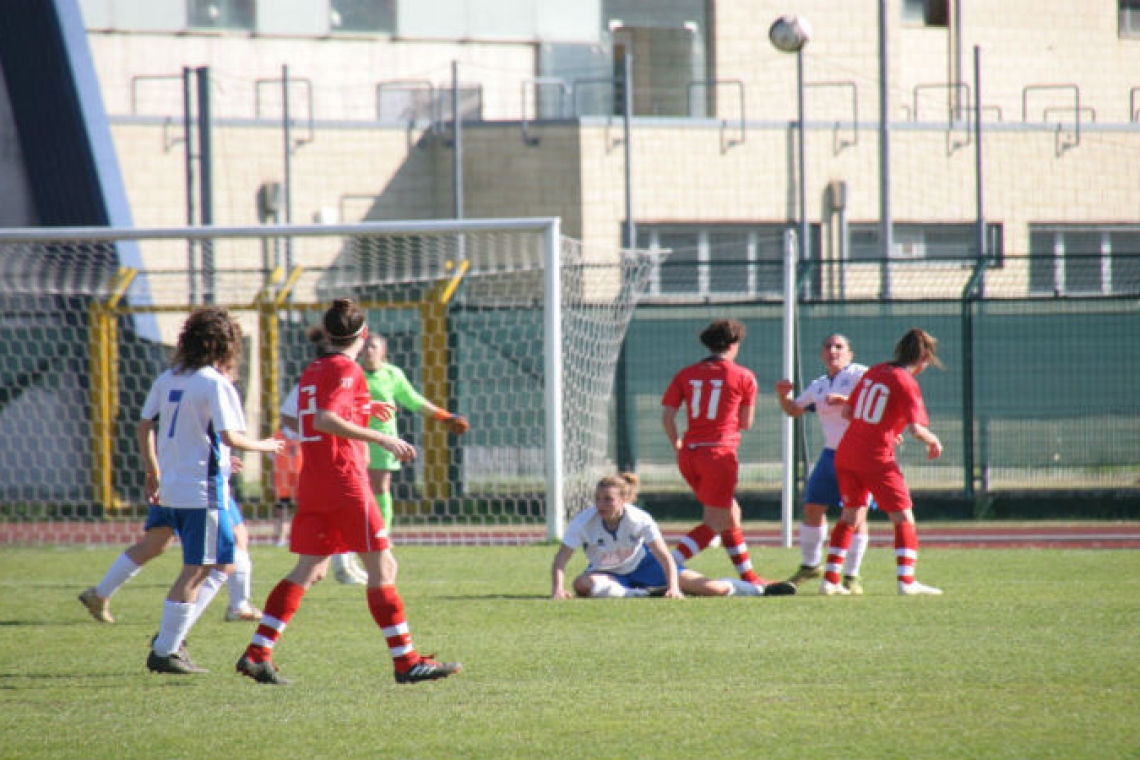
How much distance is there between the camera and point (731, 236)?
81.6 feet

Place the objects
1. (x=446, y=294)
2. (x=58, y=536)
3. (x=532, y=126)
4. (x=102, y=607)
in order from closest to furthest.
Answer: (x=102, y=607) → (x=58, y=536) → (x=446, y=294) → (x=532, y=126)

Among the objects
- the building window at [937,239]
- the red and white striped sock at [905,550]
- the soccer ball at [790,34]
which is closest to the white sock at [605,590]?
the red and white striped sock at [905,550]

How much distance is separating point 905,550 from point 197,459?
15.7 feet

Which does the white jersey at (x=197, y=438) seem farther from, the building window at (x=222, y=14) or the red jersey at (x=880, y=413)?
the building window at (x=222, y=14)

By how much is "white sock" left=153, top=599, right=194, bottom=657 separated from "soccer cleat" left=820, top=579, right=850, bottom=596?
454 centimetres

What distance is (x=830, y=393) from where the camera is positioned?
414 inches

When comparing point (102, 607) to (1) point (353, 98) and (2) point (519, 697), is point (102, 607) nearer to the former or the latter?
(2) point (519, 697)

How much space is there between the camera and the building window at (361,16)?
27.8 metres

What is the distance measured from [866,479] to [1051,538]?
18.5 ft

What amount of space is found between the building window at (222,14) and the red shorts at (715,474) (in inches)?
780

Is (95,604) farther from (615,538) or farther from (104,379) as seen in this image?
(104,379)

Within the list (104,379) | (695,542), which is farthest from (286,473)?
(695,542)

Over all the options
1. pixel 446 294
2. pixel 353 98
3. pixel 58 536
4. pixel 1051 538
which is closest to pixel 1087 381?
pixel 1051 538

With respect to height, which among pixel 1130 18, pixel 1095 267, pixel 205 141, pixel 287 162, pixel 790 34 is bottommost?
pixel 1095 267
